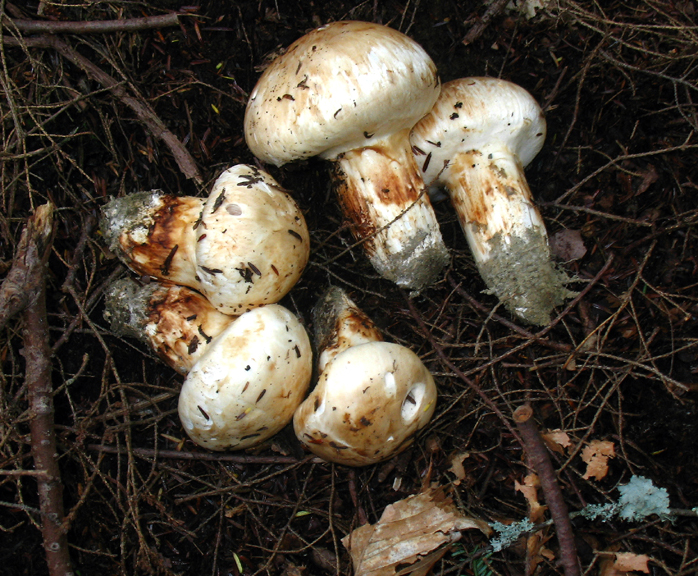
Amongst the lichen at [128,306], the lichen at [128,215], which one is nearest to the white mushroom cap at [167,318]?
the lichen at [128,306]

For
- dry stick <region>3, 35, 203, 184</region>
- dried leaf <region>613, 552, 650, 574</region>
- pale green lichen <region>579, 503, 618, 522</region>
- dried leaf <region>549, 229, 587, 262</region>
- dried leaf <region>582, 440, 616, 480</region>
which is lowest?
dried leaf <region>613, 552, 650, 574</region>

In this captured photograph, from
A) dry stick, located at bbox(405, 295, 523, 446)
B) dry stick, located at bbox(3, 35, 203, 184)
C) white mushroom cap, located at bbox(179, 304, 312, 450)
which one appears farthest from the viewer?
dry stick, located at bbox(3, 35, 203, 184)

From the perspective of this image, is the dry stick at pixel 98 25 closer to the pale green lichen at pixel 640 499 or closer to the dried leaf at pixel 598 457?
the dried leaf at pixel 598 457

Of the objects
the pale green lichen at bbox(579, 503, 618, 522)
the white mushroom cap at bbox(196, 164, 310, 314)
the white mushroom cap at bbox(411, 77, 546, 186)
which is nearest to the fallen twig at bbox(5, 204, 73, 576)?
the white mushroom cap at bbox(196, 164, 310, 314)

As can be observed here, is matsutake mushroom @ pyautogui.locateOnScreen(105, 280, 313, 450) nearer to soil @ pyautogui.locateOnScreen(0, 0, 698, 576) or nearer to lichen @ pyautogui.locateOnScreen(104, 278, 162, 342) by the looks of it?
lichen @ pyautogui.locateOnScreen(104, 278, 162, 342)

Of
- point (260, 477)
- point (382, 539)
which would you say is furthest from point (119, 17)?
point (382, 539)

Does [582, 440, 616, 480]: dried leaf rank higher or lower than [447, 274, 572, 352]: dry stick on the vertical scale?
lower
